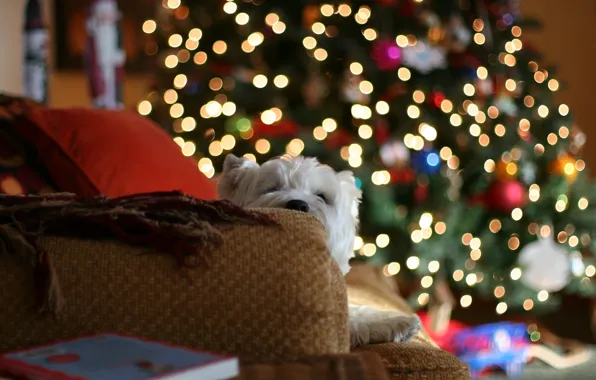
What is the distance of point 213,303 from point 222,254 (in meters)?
0.07

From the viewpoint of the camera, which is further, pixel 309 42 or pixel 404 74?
pixel 404 74

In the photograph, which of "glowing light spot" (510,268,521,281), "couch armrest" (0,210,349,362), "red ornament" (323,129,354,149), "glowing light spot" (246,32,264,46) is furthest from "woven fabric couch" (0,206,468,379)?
"glowing light spot" (510,268,521,281)

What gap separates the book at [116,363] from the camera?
73 centimetres

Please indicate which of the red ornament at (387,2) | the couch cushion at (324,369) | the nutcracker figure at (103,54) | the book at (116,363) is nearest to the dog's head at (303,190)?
the couch cushion at (324,369)

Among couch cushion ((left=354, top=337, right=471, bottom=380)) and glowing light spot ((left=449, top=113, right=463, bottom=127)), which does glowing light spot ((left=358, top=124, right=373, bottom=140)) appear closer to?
glowing light spot ((left=449, top=113, right=463, bottom=127))

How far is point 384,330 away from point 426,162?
1846 millimetres

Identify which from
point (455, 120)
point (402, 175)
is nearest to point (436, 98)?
point (455, 120)

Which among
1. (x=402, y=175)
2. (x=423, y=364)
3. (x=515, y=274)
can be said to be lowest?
(x=423, y=364)

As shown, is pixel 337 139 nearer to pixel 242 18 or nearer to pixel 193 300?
pixel 242 18

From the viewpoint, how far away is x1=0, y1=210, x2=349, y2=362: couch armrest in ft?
3.25

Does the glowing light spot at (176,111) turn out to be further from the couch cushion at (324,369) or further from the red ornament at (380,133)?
the couch cushion at (324,369)

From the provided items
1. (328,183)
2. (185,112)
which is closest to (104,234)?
(328,183)

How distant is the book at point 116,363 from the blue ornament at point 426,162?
2.53m

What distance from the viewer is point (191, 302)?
3.25 feet
